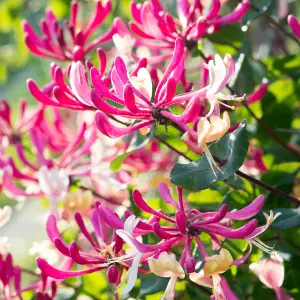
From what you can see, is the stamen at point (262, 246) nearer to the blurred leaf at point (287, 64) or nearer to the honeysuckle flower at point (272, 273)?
the honeysuckle flower at point (272, 273)

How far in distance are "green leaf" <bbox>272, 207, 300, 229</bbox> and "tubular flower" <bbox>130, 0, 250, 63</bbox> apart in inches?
9.8

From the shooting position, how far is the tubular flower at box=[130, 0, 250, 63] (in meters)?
0.87

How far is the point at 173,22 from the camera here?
0.88 m

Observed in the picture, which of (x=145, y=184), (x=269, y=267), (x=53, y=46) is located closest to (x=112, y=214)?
(x=269, y=267)

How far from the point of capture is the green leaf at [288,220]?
0.82 meters

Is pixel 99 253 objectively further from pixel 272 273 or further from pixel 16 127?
pixel 16 127

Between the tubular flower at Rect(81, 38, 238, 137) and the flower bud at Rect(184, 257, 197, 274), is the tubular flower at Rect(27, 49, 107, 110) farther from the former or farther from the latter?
the flower bud at Rect(184, 257, 197, 274)

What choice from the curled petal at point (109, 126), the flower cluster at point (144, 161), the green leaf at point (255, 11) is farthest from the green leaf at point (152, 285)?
the green leaf at point (255, 11)

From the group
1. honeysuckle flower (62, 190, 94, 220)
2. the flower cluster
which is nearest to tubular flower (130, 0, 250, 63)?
the flower cluster

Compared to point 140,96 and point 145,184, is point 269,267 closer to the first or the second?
point 140,96

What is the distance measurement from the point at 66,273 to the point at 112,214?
3.7 inches

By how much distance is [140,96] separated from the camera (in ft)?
2.40

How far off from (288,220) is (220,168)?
13cm

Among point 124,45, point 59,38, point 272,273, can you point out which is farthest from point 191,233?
point 59,38
